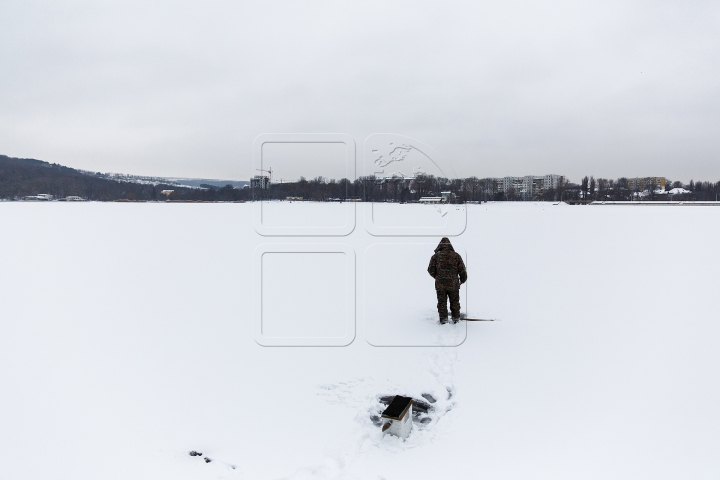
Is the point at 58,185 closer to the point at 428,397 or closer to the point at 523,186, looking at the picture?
the point at 523,186

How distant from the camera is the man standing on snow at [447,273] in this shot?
625cm

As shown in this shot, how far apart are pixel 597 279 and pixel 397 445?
8.33m

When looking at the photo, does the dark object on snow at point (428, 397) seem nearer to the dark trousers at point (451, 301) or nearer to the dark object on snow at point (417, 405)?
the dark object on snow at point (417, 405)

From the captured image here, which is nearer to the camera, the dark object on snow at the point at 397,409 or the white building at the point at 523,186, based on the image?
the dark object on snow at the point at 397,409

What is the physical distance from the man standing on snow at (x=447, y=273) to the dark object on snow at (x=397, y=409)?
285 cm

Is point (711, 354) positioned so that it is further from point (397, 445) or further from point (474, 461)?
point (397, 445)

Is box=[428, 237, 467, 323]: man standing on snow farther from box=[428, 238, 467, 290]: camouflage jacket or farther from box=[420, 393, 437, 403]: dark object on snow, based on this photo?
box=[420, 393, 437, 403]: dark object on snow

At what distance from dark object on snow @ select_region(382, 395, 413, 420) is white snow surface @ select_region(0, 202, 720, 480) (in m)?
0.28

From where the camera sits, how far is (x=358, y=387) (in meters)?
4.46

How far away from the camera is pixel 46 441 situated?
11.3 feet

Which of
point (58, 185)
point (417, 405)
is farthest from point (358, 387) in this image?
point (58, 185)

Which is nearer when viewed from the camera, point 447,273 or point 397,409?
point 397,409

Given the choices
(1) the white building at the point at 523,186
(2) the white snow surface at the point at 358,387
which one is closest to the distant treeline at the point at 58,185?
(1) the white building at the point at 523,186

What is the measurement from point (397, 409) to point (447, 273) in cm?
310
